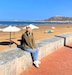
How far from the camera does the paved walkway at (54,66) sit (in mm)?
6656

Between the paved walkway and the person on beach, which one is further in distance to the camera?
the person on beach

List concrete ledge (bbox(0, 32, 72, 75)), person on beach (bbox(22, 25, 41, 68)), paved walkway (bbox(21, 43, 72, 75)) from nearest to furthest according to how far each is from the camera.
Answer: concrete ledge (bbox(0, 32, 72, 75))
paved walkway (bbox(21, 43, 72, 75))
person on beach (bbox(22, 25, 41, 68))

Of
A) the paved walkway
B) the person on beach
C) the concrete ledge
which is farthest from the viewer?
the person on beach

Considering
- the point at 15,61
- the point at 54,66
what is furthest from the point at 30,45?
the point at 15,61

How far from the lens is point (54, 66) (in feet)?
24.1

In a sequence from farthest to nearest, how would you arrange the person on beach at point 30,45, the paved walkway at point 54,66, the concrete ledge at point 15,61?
the person on beach at point 30,45 < the paved walkway at point 54,66 < the concrete ledge at point 15,61

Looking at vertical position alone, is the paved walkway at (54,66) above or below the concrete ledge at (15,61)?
below

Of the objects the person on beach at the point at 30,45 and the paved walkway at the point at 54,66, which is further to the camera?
the person on beach at the point at 30,45

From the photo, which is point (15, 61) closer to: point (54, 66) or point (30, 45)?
point (30, 45)

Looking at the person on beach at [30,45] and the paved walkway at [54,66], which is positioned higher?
the person on beach at [30,45]

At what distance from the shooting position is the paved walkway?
6.66m

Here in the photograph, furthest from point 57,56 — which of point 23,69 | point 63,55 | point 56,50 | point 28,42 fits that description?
point 23,69

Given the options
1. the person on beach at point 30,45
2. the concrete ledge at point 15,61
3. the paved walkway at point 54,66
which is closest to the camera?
the concrete ledge at point 15,61

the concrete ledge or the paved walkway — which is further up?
the concrete ledge
